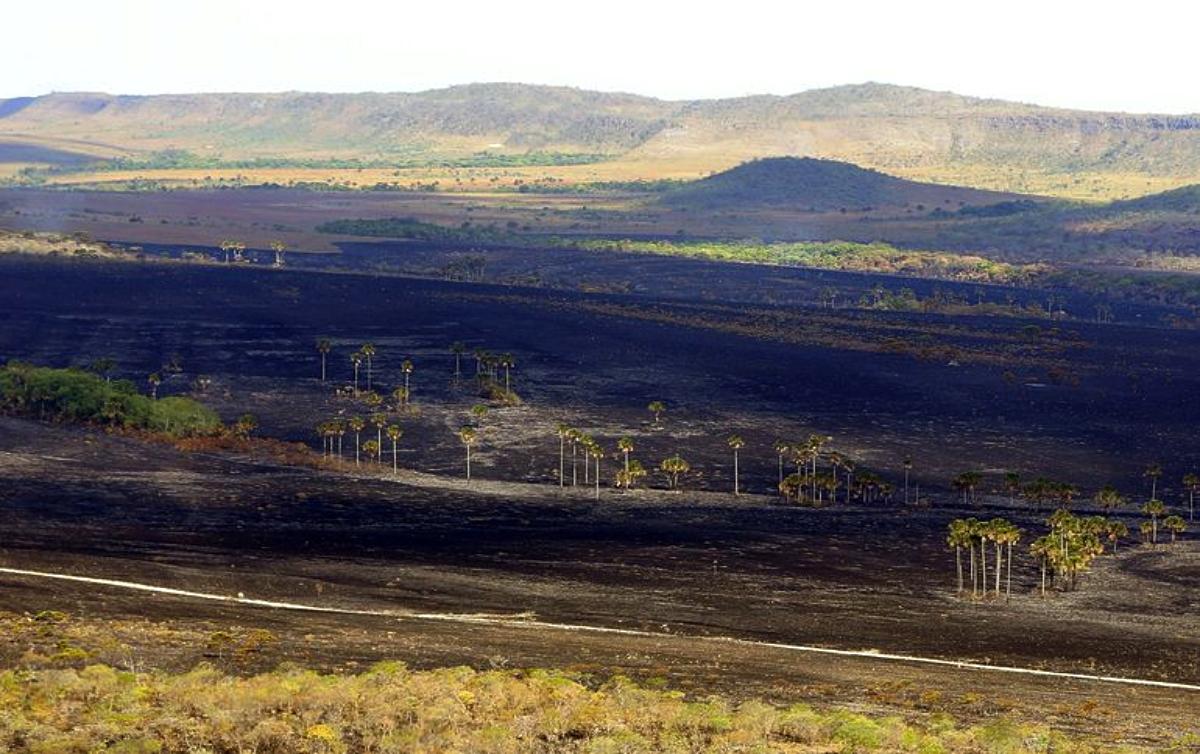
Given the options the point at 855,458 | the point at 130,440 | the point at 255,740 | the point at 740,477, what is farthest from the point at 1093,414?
the point at 255,740

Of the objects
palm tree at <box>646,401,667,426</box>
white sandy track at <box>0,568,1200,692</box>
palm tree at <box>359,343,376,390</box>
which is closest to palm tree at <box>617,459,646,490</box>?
palm tree at <box>646,401,667,426</box>

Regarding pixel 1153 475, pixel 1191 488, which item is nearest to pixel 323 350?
pixel 1153 475

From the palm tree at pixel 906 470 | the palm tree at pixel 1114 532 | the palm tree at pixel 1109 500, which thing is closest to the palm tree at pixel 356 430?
the palm tree at pixel 906 470

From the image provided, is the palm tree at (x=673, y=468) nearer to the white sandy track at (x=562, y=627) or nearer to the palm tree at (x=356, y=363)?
the palm tree at (x=356, y=363)

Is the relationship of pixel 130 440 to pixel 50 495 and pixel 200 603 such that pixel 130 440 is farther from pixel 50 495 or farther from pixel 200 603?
pixel 200 603

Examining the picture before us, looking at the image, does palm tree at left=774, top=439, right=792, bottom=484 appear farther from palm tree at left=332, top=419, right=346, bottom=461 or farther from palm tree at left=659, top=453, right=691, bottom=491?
palm tree at left=332, top=419, right=346, bottom=461
